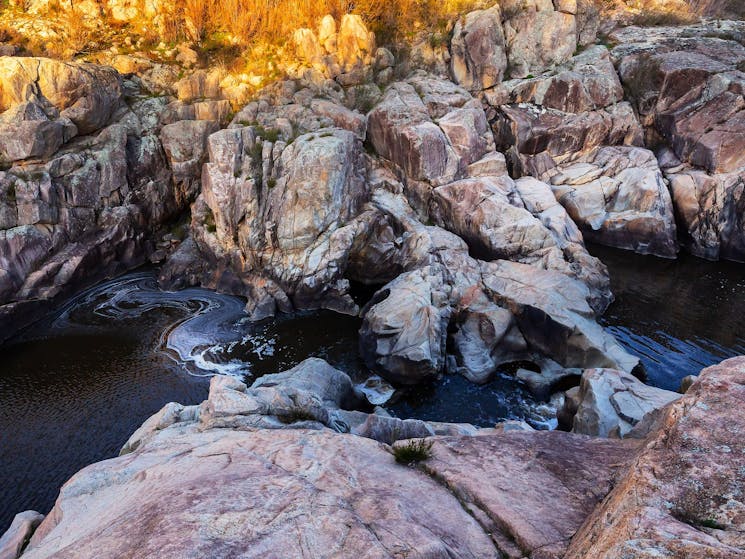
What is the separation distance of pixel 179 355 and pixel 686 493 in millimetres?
22274

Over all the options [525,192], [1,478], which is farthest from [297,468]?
[525,192]

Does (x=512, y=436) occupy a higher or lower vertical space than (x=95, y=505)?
higher

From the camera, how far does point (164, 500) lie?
6938mm

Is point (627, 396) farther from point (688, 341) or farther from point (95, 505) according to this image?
point (95, 505)

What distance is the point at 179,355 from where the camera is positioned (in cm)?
2294

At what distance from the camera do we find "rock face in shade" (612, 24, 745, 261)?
32.9 meters

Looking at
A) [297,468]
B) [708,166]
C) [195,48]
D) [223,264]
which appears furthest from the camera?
[195,48]

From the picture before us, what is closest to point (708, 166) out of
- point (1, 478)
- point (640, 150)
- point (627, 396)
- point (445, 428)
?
point (640, 150)

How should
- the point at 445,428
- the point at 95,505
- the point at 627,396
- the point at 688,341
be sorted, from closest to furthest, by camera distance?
1. the point at 95,505
2. the point at 445,428
3. the point at 627,396
4. the point at 688,341

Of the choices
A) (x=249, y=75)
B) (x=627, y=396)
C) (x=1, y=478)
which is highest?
(x=249, y=75)

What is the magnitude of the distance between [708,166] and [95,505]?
41760 millimetres

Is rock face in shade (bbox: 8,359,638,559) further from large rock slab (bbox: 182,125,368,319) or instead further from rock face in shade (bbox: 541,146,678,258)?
rock face in shade (bbox: 541,146,678,258)

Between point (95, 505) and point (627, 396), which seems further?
point (627, 396)

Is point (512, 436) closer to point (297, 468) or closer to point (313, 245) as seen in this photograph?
point (297, 468)
